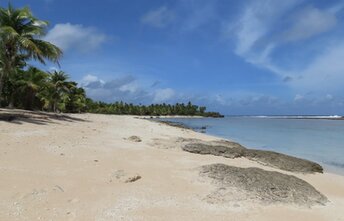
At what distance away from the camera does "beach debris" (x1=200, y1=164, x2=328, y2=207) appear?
673cm

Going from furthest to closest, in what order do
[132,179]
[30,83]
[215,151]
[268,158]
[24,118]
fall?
[30,83] < [24,118] < [215,151] < [268,158] < [132,179]

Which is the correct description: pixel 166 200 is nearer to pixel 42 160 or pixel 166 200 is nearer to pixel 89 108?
pixel 42 160

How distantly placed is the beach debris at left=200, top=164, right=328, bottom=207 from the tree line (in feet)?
49.4

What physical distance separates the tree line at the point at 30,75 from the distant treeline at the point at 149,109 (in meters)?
0.36

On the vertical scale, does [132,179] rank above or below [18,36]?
below

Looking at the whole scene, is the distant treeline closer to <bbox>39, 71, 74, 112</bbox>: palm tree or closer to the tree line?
the tree line

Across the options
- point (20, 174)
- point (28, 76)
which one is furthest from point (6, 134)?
point (28, 76)

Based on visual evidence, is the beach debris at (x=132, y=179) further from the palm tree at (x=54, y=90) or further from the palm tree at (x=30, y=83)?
the palm tree at (x=54, y=90)

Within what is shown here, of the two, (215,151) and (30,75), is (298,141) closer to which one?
(215,151)

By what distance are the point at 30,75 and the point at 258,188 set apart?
39047 mm

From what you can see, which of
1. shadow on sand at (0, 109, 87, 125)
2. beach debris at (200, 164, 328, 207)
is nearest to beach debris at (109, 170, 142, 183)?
beach debris at (200, 164, 328, 207)

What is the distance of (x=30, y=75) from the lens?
40.7 m

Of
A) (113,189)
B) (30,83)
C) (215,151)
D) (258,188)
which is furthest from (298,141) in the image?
(30,83)

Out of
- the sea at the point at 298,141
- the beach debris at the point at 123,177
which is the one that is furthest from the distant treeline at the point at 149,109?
the beach debris at the point at 123,177
